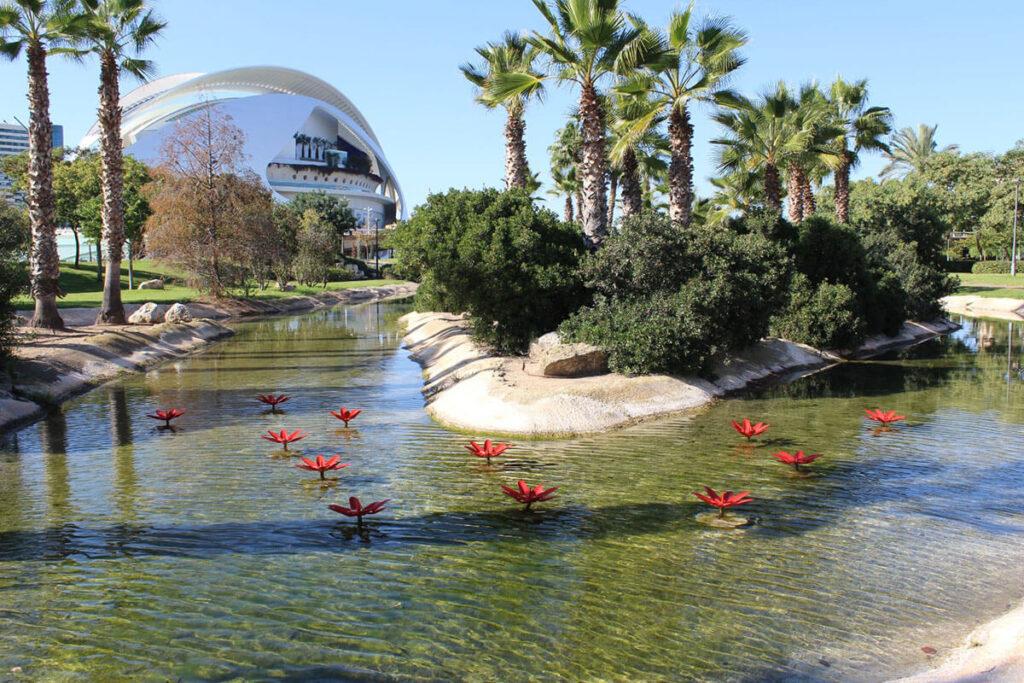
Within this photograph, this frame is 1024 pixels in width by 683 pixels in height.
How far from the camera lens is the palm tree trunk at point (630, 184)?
2794cm

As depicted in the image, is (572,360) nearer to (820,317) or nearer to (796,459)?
(796,459)

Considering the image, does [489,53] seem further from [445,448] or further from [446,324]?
[445,448]

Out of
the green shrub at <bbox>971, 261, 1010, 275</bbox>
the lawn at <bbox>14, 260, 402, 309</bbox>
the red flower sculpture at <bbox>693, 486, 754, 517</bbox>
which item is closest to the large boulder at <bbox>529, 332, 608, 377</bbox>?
the red flower sculpture at <bbox>693, 486, 754, 517</bbox>

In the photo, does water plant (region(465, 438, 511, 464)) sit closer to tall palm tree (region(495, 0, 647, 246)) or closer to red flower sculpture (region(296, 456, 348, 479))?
red flower sculpture (region(296, 456, 348, 479))

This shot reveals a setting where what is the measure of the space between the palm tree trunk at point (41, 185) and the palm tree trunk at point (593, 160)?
16.8m

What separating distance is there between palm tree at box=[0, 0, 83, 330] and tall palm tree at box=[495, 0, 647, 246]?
1386cm

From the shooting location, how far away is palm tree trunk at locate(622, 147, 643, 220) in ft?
91.7

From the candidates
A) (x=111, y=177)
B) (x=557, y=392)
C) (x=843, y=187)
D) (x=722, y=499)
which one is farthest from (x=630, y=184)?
(x=722, y=499)

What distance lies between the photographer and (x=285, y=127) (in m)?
121

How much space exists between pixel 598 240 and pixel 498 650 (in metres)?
18.0

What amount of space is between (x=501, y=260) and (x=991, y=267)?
199ft

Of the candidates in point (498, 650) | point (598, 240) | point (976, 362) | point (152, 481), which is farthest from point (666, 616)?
point (976, 362)

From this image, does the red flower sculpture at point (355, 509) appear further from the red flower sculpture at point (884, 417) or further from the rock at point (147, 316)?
the rock at point (147, 316)

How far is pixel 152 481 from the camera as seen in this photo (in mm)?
12031
